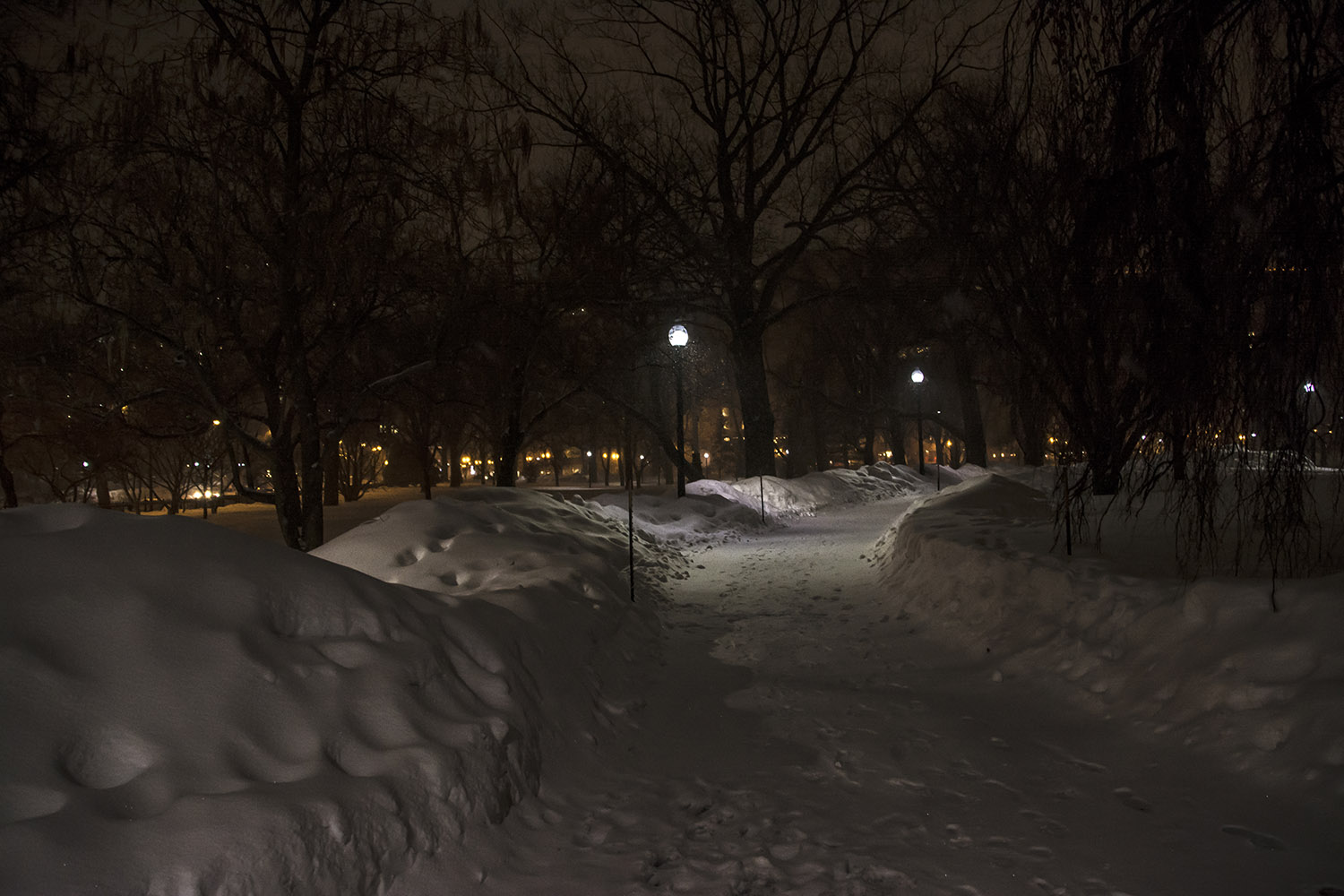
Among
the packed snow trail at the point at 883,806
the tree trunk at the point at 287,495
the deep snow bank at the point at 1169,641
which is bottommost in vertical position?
the packed snow trail at the point at 883,806

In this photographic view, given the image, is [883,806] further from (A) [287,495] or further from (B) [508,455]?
(B) [508,455]

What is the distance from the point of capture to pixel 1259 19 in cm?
451

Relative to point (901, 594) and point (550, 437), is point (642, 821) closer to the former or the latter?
point (901, 594)

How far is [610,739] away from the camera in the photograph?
17.3ft

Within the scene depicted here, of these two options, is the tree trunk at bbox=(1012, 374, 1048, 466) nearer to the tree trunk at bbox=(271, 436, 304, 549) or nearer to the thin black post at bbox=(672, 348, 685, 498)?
the thin black post at bbox=(672, 348, 685, 498)

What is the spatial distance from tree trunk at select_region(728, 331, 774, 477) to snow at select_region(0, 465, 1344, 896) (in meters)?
15.7

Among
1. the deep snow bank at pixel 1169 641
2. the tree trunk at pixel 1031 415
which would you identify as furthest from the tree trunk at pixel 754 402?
the tree trunk at pixel 1031 415

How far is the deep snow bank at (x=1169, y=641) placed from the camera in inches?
167

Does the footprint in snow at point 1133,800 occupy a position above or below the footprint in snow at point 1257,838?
below

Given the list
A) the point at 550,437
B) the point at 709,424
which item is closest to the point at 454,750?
the point at 550,437

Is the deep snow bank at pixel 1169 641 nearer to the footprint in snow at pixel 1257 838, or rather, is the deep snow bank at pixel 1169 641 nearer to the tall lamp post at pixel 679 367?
the footprint in snow at pixel 1257 838

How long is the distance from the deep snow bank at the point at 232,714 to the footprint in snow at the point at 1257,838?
11.7 ft

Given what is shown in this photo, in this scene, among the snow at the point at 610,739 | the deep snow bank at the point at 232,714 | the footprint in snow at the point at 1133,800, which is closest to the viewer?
the deep snow bank at the point at 232,714

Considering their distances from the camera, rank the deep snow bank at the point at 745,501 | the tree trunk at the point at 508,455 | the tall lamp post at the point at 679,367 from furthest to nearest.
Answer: the tree trunk at the point at 508,455 → the tall lamp post at the point at 679,367 → the deep snow bank at the point at 745,501
